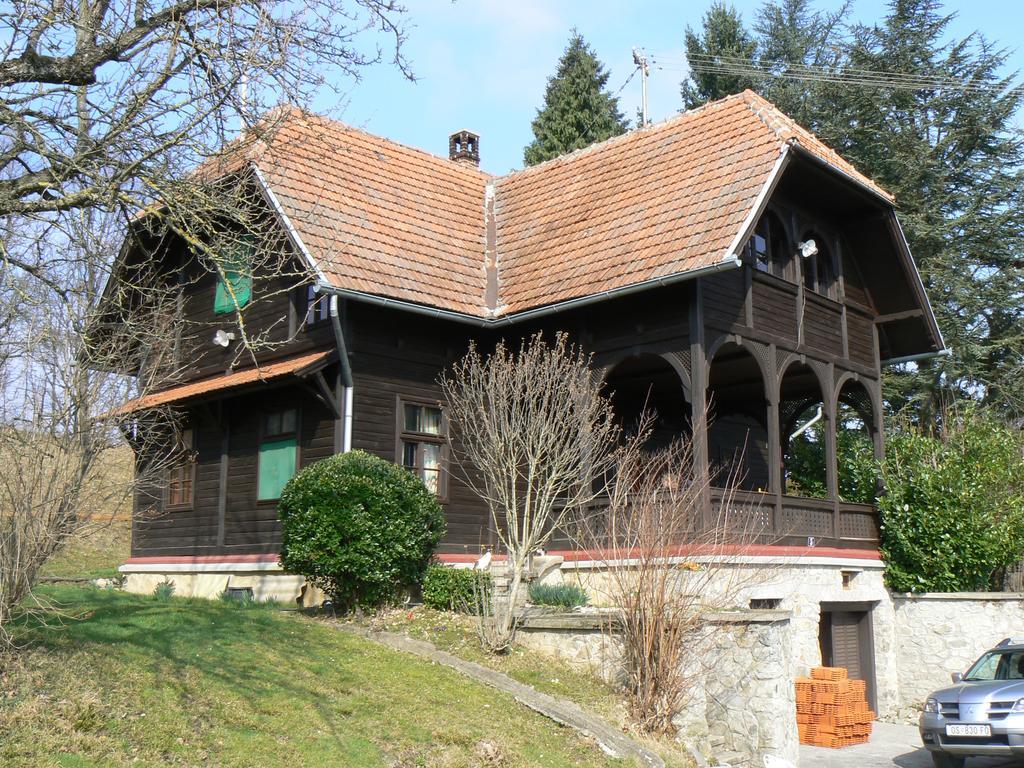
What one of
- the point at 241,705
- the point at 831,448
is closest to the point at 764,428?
the point at 831,448

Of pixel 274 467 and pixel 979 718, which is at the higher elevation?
pixel 274 467

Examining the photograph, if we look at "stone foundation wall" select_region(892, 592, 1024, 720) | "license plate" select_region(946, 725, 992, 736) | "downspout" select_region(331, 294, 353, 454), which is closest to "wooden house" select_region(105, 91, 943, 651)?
"downspout" select_region(331, 294, 353, 454)

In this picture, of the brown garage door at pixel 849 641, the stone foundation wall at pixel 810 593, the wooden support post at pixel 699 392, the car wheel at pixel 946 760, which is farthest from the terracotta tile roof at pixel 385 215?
the car wheel at pixel 946 760

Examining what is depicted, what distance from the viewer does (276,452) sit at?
17.6m

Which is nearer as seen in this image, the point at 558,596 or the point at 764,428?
the point at 558,596

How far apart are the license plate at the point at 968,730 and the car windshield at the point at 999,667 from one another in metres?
1.18

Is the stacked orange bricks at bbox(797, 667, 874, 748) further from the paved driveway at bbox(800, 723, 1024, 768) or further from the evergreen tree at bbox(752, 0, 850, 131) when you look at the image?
the evergreen tree at bbox(752, 0, 850, 131)

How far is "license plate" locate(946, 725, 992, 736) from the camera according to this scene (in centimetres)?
1290

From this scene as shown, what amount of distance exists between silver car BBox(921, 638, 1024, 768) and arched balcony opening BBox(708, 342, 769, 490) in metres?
6.55

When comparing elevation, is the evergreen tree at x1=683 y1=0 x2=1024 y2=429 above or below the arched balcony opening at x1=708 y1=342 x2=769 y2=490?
above

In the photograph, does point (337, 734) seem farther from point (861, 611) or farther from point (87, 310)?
point (861, 611)

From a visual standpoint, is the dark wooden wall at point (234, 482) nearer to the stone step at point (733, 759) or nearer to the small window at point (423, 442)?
the small window at point (423, 442)

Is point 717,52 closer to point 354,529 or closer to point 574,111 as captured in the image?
point 574,111

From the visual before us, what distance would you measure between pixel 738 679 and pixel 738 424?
37.5ft
